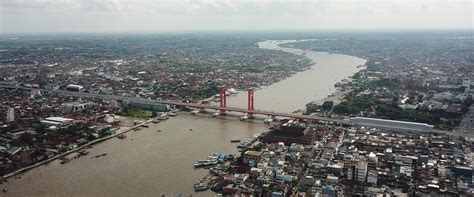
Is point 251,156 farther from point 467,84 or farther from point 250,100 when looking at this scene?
point 467,84

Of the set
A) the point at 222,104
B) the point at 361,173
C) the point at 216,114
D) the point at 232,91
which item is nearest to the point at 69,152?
the point at 216,114

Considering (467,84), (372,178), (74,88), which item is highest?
(467,84)

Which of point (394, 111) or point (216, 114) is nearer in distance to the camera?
point (394, 111)

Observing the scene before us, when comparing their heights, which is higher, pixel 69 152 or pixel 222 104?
pixel 222 104

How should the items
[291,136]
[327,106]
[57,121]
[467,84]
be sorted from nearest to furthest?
[291,136], [57,121], [327,106], [467,84]

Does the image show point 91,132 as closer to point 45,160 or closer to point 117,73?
point 45,160

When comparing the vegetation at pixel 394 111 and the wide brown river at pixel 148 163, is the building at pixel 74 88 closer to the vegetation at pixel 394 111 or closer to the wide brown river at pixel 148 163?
the wide brown river at pixel 148 163

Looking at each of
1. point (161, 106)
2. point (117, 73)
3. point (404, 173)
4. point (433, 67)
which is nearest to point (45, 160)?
point (161, 106)
